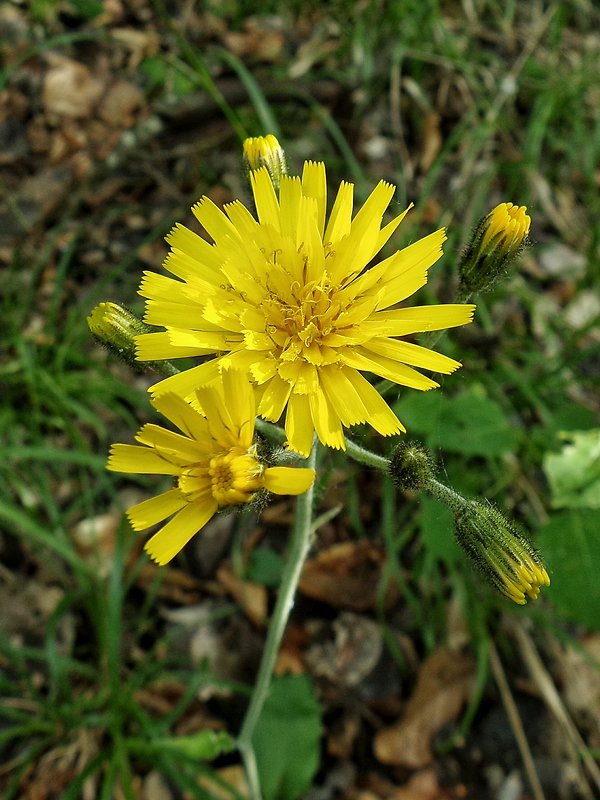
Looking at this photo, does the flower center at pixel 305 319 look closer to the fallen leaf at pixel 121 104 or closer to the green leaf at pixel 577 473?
the green leaf at pixel 577 473

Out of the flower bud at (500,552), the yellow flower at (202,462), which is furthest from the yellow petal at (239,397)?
the flower bud at (500,552)

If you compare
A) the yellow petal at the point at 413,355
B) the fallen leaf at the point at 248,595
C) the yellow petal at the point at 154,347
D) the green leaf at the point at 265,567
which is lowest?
the fallen leaf at the point at 248,595

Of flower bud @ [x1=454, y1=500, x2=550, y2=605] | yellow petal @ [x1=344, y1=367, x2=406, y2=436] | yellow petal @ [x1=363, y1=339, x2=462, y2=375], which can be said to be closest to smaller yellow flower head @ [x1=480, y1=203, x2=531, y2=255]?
yellow petal @ [x1=363, y1=339, x2=462, y2=375]

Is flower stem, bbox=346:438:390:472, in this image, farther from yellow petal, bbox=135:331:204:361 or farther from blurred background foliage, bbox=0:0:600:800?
yellow petal, bbox=135:331:204:361

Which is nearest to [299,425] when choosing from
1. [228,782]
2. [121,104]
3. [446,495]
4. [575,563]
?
[446,495]

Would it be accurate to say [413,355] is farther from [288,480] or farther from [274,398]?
[288,480]
